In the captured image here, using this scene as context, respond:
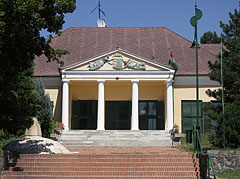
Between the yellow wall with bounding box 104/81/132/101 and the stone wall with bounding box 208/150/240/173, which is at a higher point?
the yellow wall with bounding box 104/81/132/101

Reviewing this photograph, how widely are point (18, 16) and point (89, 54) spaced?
21114mm

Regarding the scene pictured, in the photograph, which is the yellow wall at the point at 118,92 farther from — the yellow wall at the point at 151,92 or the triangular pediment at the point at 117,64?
the triangular pediment at the point at 117,64

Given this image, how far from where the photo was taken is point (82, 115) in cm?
3022

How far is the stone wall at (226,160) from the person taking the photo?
1401 centimetres

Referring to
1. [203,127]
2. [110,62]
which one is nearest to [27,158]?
[110,62]

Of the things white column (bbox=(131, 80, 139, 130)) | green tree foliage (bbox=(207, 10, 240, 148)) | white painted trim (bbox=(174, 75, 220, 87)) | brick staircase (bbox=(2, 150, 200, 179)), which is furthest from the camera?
white painted trim (bbox=(174, 75, 220, 87))

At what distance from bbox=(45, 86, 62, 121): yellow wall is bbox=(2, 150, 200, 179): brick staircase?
16614 millimetres

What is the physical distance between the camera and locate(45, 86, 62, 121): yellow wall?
29.9 meters

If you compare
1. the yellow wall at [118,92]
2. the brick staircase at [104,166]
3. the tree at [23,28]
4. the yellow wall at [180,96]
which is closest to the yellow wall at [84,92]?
the yellow wall at [118,92]

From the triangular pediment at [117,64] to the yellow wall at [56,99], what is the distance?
3355 millimetres

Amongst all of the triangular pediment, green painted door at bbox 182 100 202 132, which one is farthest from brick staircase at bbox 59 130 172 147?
the triangular pediment

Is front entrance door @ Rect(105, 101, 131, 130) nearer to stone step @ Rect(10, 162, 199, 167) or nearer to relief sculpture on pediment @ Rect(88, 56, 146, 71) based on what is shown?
relief sculpture on pediment @ Rect(88, 56, 146, 71)

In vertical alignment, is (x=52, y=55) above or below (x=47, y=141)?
above

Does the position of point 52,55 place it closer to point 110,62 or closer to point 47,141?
point 47,141
